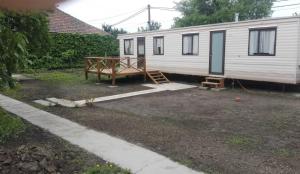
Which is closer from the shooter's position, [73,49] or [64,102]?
[64,102]

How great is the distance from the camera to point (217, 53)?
12.1 m

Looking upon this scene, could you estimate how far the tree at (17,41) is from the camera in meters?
3.22

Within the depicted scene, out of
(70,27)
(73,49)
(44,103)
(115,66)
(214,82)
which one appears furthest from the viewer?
(70,27)

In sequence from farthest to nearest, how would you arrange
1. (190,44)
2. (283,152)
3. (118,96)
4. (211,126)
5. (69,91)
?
(190,44) < (69,91) < (118,96) < (211,126) < (283,152)

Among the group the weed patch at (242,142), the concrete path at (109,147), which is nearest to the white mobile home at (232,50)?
the weed patch at (242,142)

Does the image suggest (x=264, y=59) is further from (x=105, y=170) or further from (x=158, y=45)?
(x=105, y=170)

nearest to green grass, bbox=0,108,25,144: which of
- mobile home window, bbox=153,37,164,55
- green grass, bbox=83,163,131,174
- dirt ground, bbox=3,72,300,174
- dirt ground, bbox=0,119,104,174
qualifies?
dirt ground, bbox=0,119,104,174

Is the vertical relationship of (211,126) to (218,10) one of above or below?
below

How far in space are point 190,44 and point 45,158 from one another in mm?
10149

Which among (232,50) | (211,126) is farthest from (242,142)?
(232,50)

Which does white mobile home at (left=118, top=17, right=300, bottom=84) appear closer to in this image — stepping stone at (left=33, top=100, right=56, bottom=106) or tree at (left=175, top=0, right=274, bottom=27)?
stepping stone at (left=33, top=100, right=56, bottom=106)

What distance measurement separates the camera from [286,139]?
16.8ft

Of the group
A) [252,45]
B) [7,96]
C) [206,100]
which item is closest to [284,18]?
[252,45]

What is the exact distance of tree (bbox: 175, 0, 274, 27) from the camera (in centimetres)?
2839
